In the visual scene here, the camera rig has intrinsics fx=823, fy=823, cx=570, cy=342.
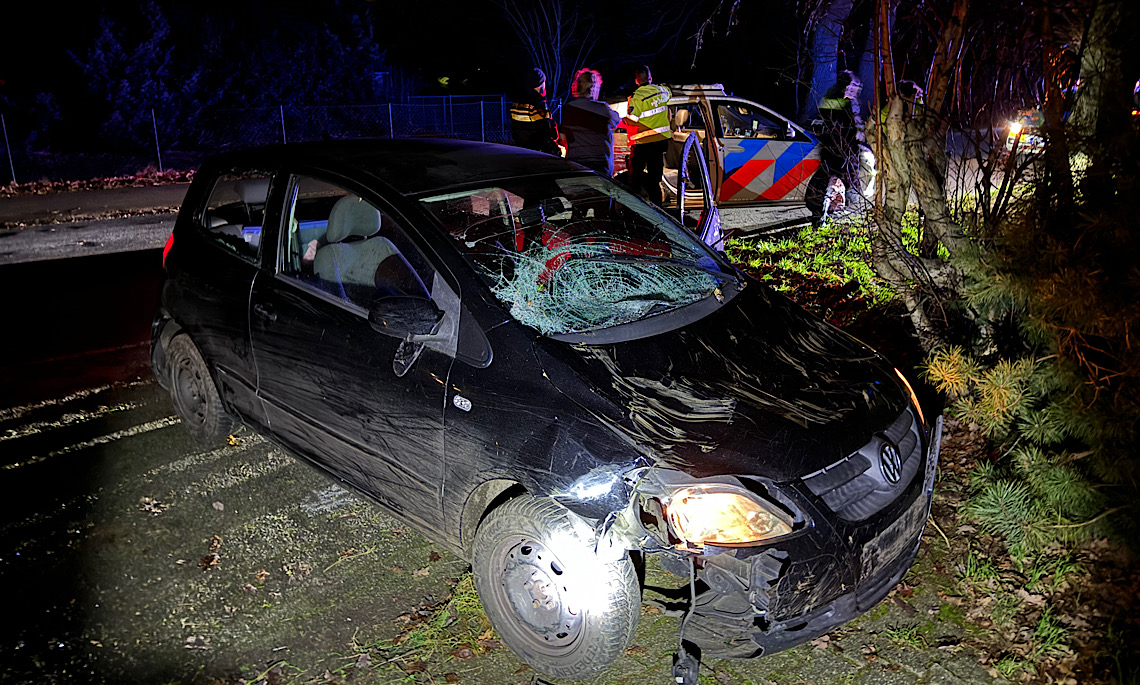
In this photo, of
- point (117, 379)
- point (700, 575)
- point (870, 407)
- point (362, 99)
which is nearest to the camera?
point (700, 575)

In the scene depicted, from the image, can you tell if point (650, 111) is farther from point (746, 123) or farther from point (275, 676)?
point (275, 676)

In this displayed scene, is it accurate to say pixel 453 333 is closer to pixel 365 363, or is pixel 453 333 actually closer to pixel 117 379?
pixel 365 363

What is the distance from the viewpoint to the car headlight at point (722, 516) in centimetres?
269

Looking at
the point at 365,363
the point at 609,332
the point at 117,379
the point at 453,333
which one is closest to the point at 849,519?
the point at 609,332

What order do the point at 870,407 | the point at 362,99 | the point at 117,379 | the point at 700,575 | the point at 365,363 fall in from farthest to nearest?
1. the point at 362,99
2. the point at 117,379
3. the point at 365,363
4. the point at 870,407
5. the point at 700,575

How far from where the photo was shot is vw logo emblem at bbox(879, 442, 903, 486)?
301 centimetres

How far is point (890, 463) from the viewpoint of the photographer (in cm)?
304

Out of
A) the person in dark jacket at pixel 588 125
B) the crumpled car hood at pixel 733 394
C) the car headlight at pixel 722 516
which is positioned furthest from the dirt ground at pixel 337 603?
the person in dark jacket at pixel 588 125

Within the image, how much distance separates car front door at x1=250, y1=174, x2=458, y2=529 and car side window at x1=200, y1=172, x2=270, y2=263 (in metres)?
0.37

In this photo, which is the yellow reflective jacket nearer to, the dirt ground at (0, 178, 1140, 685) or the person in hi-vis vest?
the person in hi-vis vest

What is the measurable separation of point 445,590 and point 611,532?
3.56ft

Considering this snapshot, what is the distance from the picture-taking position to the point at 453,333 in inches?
125

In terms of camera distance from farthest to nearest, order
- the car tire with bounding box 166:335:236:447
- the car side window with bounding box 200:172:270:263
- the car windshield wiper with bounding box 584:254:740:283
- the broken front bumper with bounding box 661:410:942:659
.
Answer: the car tire with bounding box 166:335:236:447 → the car side window with bounding box 200:172:270:263 → the car windshield wiper with bounding box 584:254:740:283 → the broken front bumper with bounding box 661:410:942:659

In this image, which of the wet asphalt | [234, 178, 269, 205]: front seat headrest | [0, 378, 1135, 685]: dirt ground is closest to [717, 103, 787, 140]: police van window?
[0, 378, 1135, 685]: dirt ground
